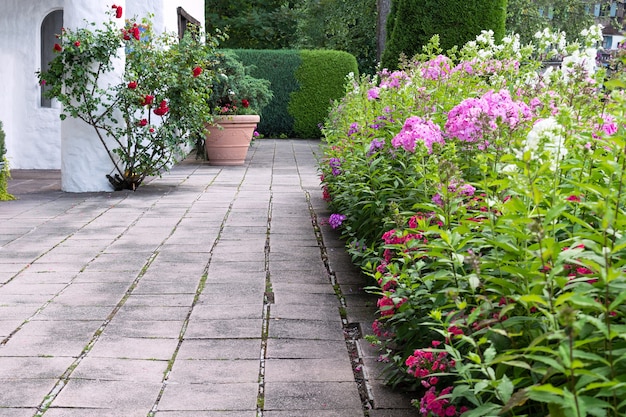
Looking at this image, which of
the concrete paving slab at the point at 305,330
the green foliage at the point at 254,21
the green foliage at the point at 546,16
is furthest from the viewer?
the green foliage at the point at 254,21

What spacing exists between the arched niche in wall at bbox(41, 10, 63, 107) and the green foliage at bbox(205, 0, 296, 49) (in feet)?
48.9

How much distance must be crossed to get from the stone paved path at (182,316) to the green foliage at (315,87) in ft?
32.5

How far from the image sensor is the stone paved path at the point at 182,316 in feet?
9.57

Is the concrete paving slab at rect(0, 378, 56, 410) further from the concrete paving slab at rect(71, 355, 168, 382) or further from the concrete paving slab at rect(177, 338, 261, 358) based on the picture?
the concrete paving slab at rect(177, 338, 261, 358)

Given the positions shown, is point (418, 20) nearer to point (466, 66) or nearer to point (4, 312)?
point (466, 66)

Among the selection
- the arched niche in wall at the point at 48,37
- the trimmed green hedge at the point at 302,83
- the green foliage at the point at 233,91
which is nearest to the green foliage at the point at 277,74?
the trimmed green hedge at the point at 302,83

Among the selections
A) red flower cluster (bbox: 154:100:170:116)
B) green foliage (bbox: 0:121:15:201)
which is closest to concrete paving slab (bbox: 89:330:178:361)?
green foliage (bbox: 0:121:15:201)

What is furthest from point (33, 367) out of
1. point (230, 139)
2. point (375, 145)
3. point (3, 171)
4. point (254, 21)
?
point (254, 21)

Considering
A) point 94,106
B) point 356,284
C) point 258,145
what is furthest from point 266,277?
point 258,145

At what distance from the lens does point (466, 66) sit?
5.21m

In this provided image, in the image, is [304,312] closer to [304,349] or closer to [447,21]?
[304,349]

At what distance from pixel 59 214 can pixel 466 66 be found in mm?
3828

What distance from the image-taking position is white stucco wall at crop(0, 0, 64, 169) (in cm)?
1002

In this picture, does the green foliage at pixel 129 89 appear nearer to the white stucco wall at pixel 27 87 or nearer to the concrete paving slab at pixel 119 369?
the white stucco wall at pixel 27 87
